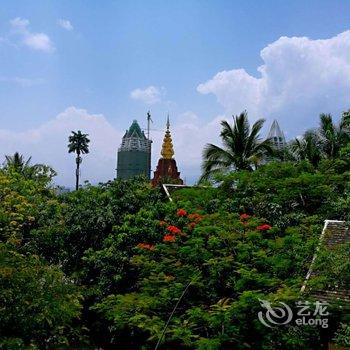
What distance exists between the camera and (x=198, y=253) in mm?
11812

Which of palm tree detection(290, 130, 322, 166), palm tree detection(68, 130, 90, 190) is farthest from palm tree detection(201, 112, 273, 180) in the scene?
palm tree detection(68, 130, 90, 190)

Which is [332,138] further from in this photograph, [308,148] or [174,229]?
[174,229]

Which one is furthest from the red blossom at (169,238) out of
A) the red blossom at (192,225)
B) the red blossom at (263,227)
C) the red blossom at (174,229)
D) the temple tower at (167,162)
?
the temple tower at (167,162)

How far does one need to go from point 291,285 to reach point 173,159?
20.0 metres

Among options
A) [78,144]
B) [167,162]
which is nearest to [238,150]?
[167,162]

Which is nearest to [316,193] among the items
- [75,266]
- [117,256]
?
[117,256]

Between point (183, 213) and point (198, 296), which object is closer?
point (198, 296)

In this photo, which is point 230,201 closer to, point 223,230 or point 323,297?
point 223,230

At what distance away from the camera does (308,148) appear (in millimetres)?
21625

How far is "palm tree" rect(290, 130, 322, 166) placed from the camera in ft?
70.8

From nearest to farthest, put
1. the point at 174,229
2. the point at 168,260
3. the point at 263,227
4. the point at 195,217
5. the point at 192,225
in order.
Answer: the point at 168,260 → the point at 263,227 → the point at 174,229 → the point at 192,225 → the point at 195,217

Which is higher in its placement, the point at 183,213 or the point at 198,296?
the point at 183,213

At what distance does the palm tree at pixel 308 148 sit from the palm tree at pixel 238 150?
108 cm

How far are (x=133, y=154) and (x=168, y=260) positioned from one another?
47614 millimetres
